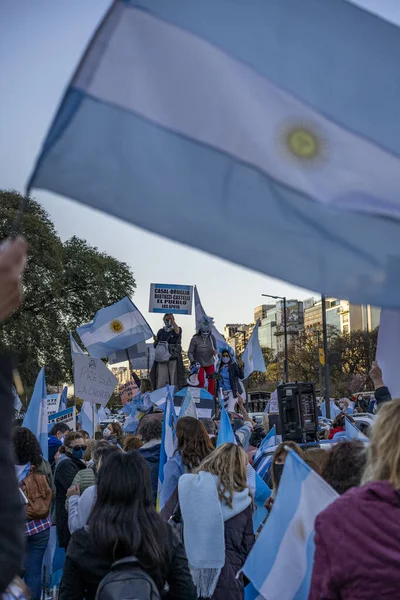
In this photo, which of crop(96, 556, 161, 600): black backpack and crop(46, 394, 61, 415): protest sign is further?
crop(46, 394, 61, 415): protest sign

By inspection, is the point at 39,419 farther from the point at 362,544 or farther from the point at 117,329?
the point at 117,329

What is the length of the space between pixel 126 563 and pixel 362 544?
4.21 ft

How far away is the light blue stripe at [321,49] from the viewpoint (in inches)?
95.6

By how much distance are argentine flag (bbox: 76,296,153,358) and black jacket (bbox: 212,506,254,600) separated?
454 inches

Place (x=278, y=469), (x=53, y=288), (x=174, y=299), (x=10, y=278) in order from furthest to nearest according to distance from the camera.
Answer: (x=53, y=288) → (x=174, y=299) → (x=278, y=469) → (x=10, y=278)

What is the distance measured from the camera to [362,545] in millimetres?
2434

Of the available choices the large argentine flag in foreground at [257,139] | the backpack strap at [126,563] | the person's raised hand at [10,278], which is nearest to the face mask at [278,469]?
the backpack strap at [126,563]

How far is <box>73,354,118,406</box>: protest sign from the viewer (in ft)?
42.9

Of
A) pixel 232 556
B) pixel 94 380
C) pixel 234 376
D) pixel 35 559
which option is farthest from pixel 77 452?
pixel 234 376

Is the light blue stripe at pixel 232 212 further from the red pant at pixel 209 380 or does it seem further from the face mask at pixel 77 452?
the red pant at pixel 209 380

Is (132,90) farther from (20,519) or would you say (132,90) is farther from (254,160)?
(20,519)

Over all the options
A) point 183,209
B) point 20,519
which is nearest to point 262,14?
point 183,209

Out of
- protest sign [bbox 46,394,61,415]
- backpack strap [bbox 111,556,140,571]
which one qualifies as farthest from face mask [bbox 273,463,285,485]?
protest sign [bbox 46,394,61,415]

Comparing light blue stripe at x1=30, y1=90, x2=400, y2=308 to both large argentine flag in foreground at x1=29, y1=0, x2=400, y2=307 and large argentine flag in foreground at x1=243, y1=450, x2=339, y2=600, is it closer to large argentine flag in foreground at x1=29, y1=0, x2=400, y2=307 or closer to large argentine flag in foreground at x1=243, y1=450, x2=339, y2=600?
large argentine flag in foreground at x1=29, y1=0, x2=400, y2=307
